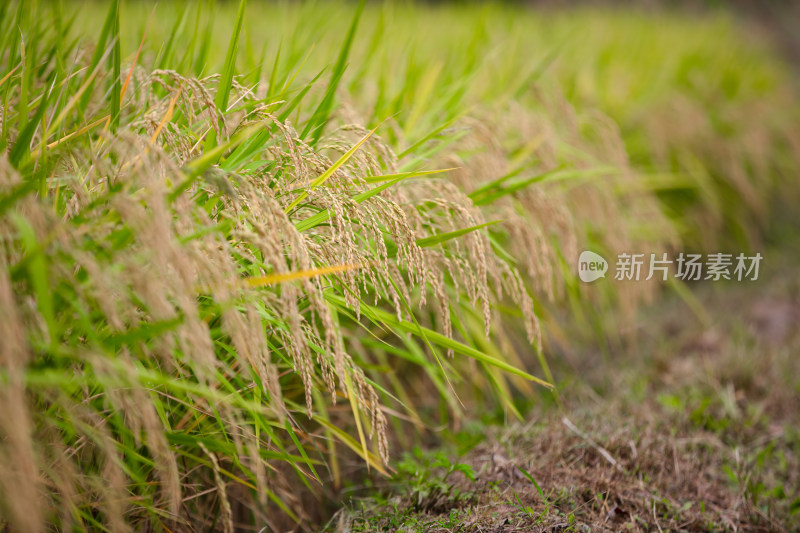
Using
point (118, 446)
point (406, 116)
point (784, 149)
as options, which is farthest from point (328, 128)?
point (784, 149)

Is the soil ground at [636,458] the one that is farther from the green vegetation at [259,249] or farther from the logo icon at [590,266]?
the logo icon at [590,266]

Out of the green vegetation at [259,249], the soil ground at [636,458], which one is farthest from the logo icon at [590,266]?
the soil ground at [636,458]

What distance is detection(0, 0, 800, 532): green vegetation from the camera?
95cm

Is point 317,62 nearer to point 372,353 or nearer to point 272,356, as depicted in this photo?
point 372,353

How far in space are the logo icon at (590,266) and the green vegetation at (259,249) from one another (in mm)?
75

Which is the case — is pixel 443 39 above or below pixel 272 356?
above

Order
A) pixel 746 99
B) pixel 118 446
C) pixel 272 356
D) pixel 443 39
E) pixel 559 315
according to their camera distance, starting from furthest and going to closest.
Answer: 1. pixel 746 99
2. pixel 443 39
3. pixel 559 315
4. pixel 272 356
5. pixel 118 446

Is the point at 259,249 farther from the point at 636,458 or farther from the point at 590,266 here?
the point at 590,266

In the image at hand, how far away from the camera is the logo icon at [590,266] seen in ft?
7.98

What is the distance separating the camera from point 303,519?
1.70 m

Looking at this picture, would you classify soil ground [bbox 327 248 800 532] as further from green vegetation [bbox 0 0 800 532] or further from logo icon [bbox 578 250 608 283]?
logo icon [bbox 578 250 608 283]

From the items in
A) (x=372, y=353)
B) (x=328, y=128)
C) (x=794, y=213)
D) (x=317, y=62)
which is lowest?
(x=372, y=353)

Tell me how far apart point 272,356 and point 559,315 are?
6.57 ft

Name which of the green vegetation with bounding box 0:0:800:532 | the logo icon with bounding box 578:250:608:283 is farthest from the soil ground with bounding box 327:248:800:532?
the logo icon with bounding box 578:250:608:283
